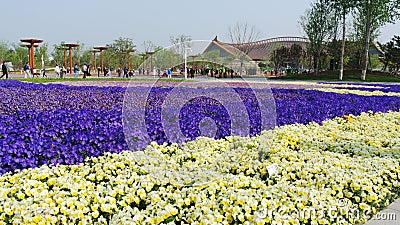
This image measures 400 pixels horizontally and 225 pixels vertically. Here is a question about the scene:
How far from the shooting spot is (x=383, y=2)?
27.4 m

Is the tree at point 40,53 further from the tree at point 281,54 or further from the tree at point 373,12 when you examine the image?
the tree at point 373,12

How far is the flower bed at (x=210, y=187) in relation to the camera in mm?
2461

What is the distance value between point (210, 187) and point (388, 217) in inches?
56.9

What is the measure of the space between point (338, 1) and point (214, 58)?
95.2ft

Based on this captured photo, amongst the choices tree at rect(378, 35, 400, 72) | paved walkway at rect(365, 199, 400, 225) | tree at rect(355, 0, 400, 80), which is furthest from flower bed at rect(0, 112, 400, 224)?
tree at rect(378, 35, 400, 72)

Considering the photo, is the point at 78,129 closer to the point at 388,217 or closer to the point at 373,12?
the point at 388,217

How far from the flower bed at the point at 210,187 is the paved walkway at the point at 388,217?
0.21 ft

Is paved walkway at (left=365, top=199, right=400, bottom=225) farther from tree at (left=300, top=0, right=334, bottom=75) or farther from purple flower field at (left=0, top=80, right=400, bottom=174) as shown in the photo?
tree at (left=300, top=0, right=334, bottom=75)

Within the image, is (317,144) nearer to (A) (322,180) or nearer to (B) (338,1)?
(A) (322,180)

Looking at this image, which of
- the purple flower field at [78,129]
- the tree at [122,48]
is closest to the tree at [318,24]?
the tree at [122,48]

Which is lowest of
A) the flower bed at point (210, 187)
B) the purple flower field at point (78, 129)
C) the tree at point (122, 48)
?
the flower bed at point (210, 187)

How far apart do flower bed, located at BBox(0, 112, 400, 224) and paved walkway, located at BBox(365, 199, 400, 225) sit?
0.07 meters

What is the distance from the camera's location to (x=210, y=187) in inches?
112

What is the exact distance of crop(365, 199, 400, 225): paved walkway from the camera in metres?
2.83
